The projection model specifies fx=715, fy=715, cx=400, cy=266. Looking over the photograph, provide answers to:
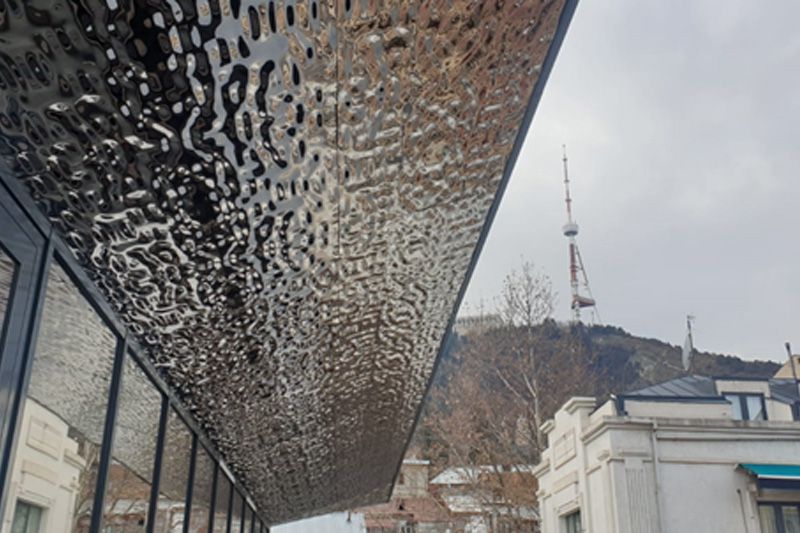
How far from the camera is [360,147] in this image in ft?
5.33

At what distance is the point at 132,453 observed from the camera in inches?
102

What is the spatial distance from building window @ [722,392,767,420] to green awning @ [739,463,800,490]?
2.71 meters

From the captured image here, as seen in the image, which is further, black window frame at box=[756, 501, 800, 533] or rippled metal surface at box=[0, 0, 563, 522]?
black window frame at box=[756, 501, 800, 533]

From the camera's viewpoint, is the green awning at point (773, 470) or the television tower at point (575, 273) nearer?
the green awning at point (773, 470)

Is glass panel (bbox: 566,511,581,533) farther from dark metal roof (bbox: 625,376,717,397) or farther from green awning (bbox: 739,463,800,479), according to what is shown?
green awning (bbox: 739,463,800,479)

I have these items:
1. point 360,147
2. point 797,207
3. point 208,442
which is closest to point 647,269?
point 797,207

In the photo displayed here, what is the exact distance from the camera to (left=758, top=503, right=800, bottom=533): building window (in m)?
10.1

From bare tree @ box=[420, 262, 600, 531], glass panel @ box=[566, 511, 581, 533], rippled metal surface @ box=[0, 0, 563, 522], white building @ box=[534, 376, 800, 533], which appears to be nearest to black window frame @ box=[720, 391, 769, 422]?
white building @ box=[534, 376, 800, 533]

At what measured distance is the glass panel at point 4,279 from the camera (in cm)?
146

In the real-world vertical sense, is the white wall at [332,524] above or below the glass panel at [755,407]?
below

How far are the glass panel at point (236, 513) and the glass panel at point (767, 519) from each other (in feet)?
25.4

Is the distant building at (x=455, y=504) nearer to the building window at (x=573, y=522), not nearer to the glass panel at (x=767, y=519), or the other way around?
the building window at (x=573, y=522)

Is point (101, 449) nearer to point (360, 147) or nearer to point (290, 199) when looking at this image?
point (290, 199)

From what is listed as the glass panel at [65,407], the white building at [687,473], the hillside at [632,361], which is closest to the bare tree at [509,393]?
the hillside at [632,361]
